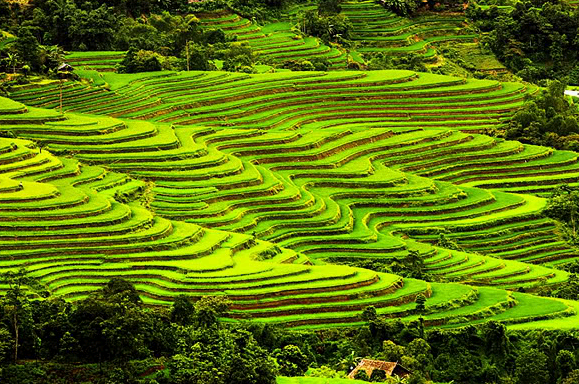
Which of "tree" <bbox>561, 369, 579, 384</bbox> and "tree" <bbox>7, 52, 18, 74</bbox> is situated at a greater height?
"tree" <bbox>7, 52, 18, 74</bbox>

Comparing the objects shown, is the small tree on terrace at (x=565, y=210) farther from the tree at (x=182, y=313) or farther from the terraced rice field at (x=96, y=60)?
the terraced rice field at (x=96, y=60)

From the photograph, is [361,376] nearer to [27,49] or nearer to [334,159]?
[334,159]

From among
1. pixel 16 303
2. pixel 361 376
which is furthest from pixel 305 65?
pixel 16 303

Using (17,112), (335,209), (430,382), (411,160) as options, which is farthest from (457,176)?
(430,382)

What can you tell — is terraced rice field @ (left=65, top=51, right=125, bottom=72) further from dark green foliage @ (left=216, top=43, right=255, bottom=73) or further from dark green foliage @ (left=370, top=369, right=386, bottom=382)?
dark green foliage @ (left=370, top=369, right=386, bottom=382)

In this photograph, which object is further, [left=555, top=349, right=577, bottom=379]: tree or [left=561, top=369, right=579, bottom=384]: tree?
[left=555, top=349, right=577, bottom=379]: tree

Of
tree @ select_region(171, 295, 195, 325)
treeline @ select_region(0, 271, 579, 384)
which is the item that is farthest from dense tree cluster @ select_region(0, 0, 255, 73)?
treeline @ select_region(0, 271, 579, 384)

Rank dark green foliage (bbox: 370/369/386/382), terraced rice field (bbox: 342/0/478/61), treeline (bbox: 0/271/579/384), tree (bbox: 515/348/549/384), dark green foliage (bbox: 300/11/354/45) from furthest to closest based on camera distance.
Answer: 1. dark green foliage (bbox: 300/11/354/45)
2. terraced rice field (bbox: 342/0/478/61)
3. tree (bbox: 515/348/549/384)
4. dark green foliage (bbox: 370/369/386/382)
5. treeline (bbox: 0/271/579/384)
